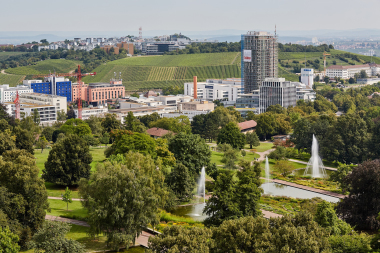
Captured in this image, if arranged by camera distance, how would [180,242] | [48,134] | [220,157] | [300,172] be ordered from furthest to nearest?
[48,134] < [220,157] < [300,172] < [180,242]

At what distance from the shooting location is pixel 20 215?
28.5 m

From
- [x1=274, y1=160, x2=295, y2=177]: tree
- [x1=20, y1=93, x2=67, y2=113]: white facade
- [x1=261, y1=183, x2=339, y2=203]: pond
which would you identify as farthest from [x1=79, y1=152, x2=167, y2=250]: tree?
[x1=20, y1=93, x2=67, y2=113]: white facade

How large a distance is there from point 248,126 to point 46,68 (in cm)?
9014

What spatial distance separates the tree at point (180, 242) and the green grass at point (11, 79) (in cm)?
12097

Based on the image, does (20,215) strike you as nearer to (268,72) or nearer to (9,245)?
(9,245)

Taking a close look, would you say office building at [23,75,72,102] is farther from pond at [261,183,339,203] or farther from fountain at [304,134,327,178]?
pond at [261,183,339,203]

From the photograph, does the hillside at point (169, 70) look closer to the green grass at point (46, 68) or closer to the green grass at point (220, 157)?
the green grass at point (46, 68)

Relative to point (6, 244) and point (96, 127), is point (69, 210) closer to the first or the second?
point (6, 244)

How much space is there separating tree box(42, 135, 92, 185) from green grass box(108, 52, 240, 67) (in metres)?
108

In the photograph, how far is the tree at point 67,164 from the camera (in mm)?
39375

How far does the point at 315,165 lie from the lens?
5278 cm

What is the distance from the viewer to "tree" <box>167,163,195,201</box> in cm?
3781

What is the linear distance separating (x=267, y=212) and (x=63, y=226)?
1604cm

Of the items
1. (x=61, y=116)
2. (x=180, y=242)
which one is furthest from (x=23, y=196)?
(x=61, y=116)
